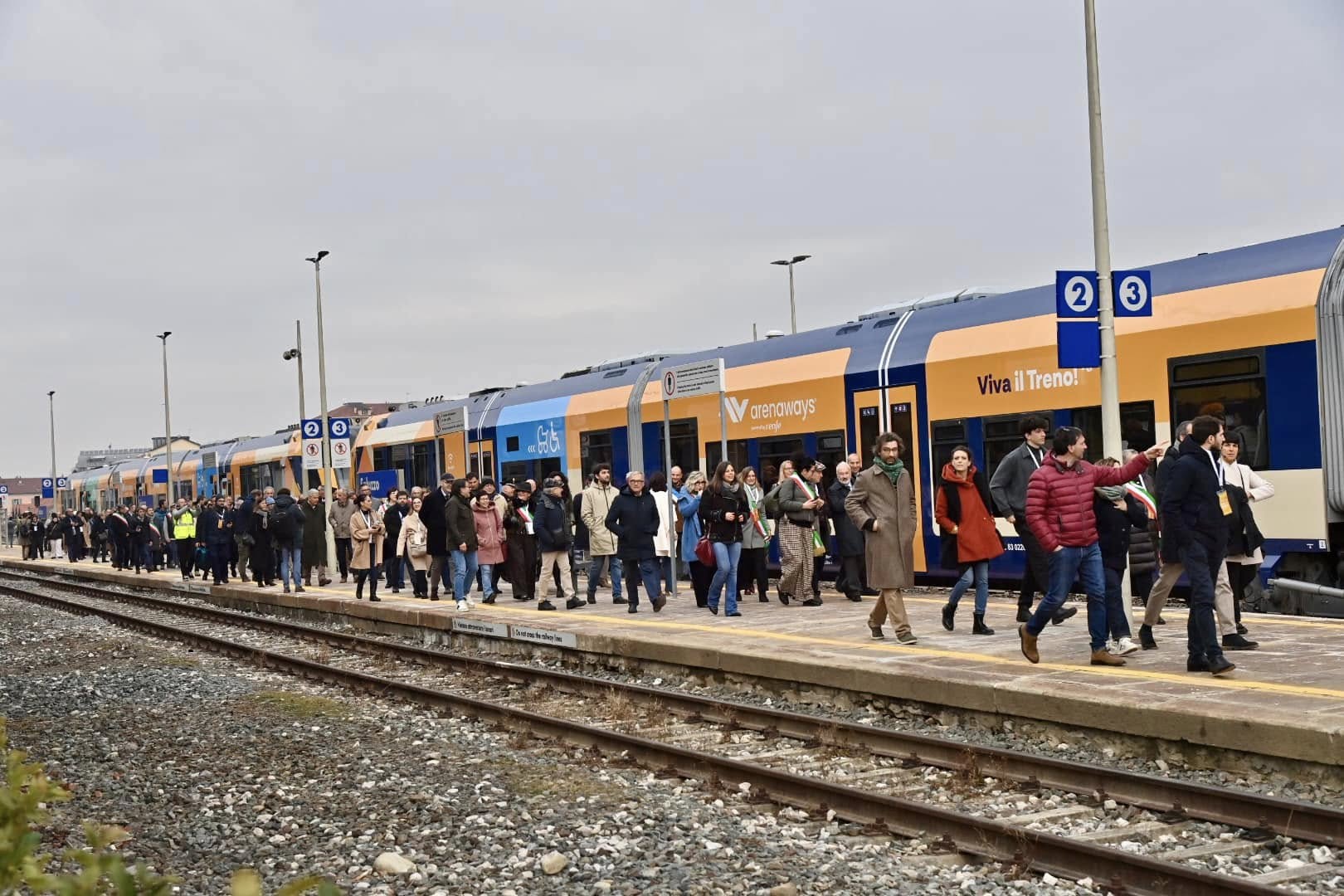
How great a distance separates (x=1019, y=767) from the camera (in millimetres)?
8086

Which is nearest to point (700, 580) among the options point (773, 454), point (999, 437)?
point (773, 454)

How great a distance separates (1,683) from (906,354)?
11031 millimetres

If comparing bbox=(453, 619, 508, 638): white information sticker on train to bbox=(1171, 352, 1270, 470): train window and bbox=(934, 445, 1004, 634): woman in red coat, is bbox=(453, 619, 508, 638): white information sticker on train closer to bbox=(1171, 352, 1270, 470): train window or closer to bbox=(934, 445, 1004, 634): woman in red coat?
bbox=(934, 445, 1004, 634): woman in red coat

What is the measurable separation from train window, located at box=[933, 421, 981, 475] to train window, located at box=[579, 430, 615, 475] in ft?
25.7

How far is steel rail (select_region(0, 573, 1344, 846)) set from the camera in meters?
6.64

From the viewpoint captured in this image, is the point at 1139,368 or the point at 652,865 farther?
the point at 1139,368

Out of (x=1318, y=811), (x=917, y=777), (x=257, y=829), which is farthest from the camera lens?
(x=917, y=777)

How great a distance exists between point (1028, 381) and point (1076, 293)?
3.79m

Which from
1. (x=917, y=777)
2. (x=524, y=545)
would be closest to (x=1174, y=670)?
(x=917, y=777)

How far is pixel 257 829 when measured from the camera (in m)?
7.82

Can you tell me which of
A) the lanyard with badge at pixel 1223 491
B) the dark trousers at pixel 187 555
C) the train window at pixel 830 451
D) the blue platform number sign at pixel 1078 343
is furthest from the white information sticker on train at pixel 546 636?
the dark trousers at pixel 187 555

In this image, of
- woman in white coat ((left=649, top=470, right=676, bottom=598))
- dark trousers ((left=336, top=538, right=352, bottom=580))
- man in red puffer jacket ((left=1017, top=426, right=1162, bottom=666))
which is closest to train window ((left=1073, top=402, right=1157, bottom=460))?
man in red puffer jacket ((left=1017, top=426, right=1162, bottom=666))

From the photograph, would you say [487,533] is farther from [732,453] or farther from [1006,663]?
[1006,663]

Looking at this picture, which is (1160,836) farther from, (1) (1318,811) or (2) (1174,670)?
(2) (1174,670)
